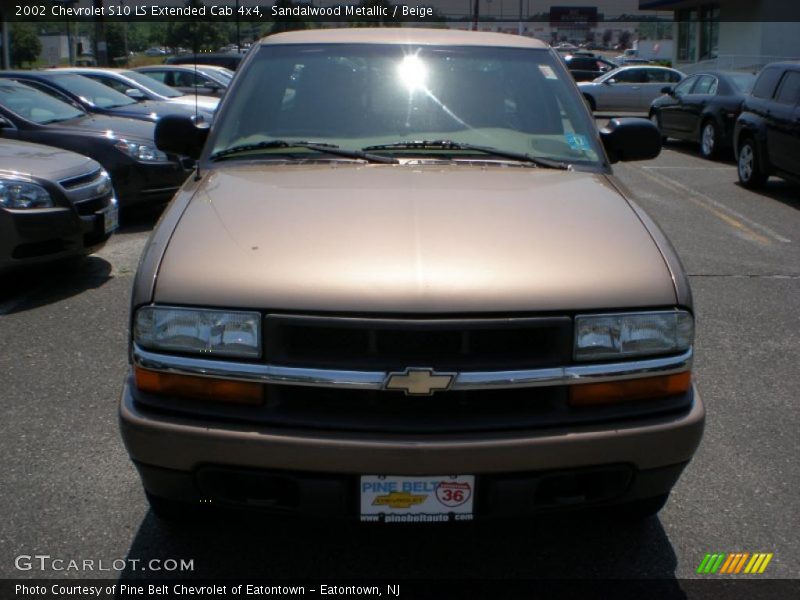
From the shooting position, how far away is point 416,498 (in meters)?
2.79

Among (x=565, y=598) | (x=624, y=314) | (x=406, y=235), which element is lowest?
(x=565, y=598)

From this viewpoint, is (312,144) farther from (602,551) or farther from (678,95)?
(678,95)

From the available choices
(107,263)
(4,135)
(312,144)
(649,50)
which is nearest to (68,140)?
(4,135)

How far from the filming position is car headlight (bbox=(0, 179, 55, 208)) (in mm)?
6664

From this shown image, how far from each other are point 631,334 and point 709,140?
45.0 feet

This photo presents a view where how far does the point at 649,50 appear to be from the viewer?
192 ft

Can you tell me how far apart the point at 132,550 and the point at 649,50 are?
196 feet

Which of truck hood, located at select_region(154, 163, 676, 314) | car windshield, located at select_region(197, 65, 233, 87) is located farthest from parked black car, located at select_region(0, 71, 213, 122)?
truck hood, located at select_region(154, 163, 676, 314)

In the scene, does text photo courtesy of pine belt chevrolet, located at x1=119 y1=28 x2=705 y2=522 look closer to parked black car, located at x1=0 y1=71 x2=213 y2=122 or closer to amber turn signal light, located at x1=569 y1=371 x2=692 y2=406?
amber turn signal light, located at x1=569 y1=371 x2=692 y2=406

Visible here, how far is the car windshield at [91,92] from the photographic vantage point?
475 inches

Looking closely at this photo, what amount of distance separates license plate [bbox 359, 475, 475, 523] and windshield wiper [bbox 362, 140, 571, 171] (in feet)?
5.39

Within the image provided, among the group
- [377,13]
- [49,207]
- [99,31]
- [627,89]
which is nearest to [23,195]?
[49,207]

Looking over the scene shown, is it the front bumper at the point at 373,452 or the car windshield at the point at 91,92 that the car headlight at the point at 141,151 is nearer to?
the car windshield at the point at 91,92

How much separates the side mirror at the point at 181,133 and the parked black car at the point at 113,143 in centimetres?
513
